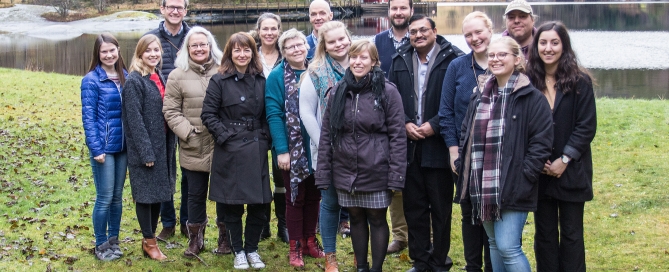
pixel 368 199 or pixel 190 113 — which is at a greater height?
pixel 190 113

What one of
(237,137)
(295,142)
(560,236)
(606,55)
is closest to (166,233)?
(237,137)

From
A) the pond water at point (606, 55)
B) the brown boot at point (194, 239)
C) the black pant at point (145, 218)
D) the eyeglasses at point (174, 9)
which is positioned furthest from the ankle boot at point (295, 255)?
the pond water at point (606, 55)

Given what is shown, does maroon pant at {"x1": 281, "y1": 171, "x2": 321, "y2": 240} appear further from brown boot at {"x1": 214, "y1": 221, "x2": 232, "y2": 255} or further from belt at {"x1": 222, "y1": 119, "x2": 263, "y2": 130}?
brown boot at {"x1": 214, "y1": 221, "x2": 232, "y2": 255}

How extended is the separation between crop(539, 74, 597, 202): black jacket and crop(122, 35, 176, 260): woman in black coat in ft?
10.1

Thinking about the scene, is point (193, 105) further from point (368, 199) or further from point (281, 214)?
point (368, 199)

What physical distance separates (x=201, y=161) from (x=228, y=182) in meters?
0.41

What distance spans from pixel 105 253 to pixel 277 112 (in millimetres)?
1938

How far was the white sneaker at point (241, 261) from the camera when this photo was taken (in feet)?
18.3

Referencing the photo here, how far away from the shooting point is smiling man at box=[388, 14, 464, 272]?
5.20 metres

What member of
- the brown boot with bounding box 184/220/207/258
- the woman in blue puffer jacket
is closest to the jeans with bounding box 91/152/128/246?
the woman in blue puffer jacket

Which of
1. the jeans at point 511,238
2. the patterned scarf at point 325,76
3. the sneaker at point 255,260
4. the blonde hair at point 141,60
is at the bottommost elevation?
the sneaker at point 255,260

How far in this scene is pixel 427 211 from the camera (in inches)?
214

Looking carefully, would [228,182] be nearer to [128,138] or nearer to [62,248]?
[128,138]

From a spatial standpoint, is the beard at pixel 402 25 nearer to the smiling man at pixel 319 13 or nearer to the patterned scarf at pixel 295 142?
the smiling man at pixel 319 13
